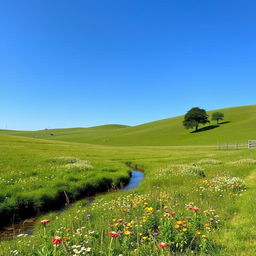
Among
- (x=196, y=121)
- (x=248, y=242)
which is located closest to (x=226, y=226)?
(x=248, y=242)

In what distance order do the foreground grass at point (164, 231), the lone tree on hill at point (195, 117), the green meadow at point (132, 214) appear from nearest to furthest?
1. the foreground grass at point (164, 231)
2. the green meadow at point (132, 214)
3. the lone tree on hill at point (195, 117)

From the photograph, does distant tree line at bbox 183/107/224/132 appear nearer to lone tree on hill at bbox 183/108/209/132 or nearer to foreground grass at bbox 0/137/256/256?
lone tree on hill at bbox 183/108/209/132

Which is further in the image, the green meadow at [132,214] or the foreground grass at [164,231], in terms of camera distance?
the green meadow at [132,214]

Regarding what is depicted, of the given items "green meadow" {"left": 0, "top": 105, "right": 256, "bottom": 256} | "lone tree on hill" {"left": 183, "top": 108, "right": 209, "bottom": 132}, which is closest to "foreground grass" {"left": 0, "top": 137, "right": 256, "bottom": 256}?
"green meadow" {"left": 0, "top": 105, "right": 256, "bottom": 256}

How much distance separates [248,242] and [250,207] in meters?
3.02

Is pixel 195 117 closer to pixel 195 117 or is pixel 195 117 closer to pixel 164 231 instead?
pixel 195 117

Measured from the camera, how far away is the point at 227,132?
86.4 meters

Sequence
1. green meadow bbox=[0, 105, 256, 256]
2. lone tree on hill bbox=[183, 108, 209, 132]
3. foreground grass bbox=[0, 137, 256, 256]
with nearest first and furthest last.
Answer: foreground grass bbox=[0, 137, 256, 256], green meadow bbox=[0, 105, 256, 256], lone tree on hill bbox=[183, 108, 209, 132]

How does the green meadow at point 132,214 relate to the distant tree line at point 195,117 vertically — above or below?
below

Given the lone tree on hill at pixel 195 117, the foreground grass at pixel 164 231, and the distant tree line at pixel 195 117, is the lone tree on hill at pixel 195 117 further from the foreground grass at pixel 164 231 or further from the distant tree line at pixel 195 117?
the foreground grass at pixel 164 231

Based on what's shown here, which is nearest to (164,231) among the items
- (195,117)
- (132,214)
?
(132,214)

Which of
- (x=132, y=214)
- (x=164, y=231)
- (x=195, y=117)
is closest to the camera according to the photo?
(x=164, y=231)

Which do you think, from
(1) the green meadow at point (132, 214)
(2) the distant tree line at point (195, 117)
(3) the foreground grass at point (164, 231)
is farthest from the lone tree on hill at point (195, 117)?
(3) the foreground grass at point (164, 231)

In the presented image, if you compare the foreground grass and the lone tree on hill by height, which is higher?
the lone tree on hill
